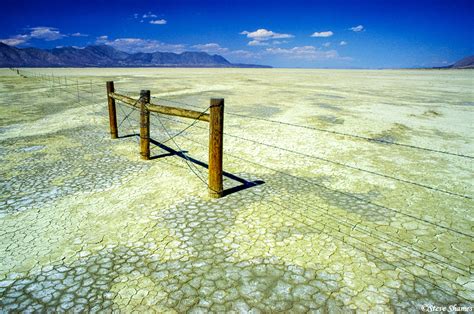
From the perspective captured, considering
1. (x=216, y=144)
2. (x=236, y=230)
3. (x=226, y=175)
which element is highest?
(x=216, y=144)

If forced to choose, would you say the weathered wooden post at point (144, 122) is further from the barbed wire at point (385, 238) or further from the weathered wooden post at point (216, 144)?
the barbed wire at point (385, 238)

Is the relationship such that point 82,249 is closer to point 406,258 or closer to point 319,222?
point 319,222

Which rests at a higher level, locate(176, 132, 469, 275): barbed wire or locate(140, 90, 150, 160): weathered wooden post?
locate(140, 90, 150, 160): weathered wooden post

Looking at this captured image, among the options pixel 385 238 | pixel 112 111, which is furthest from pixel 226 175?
pixel 112 111

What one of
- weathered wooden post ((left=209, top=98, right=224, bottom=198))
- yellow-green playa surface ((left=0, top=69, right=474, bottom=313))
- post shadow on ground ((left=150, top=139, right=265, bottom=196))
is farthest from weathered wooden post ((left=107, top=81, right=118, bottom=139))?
weathered wooden post ((left=209, top=98, right=224, bottom=198))

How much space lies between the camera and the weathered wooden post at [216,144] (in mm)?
5570

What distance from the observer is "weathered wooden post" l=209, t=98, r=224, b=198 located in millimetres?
5570

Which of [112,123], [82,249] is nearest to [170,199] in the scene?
[82,249]

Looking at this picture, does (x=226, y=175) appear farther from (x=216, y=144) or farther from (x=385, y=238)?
(x=385, y=238)

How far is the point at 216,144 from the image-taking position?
18.8 feet

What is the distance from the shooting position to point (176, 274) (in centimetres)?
387

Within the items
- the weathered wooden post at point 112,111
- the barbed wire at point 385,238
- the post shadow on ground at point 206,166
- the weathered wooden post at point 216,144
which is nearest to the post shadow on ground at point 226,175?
the post shadow on ground at point 206,166

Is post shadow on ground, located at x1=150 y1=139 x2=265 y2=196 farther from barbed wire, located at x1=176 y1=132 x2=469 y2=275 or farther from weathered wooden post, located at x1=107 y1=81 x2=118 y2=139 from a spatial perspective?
weathered wooden post, located at x1=107 y1=81 x2=118 y2=139

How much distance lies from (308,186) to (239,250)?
2933 millimetres
